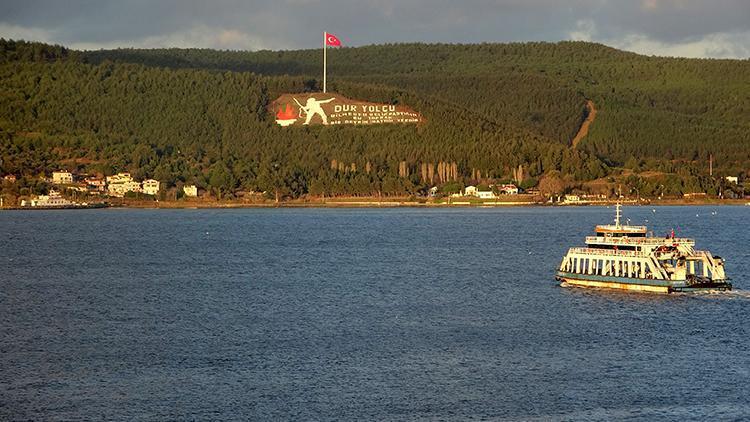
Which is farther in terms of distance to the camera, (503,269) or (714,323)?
(503,269)

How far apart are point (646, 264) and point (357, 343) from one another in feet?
88.6

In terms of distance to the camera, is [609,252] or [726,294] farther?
[609,252]

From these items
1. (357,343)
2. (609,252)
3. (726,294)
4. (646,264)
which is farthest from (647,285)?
(357,343)

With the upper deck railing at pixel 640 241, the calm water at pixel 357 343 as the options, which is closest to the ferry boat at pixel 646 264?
the upper deck railing at pixel 640 241

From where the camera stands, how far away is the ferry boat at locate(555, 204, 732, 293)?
3130 inches

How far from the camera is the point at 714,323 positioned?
67.4 metres

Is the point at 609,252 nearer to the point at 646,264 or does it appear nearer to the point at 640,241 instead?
the point at 640,241

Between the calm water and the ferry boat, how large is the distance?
1.60m

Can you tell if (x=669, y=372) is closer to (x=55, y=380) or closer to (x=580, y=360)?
(x=580, y=360)

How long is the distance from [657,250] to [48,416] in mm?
44989

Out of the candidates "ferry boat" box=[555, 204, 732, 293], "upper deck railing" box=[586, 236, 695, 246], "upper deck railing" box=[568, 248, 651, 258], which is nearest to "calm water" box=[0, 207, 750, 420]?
"ferry boat" box=[555, 204, 732, 293]

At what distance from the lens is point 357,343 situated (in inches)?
2479

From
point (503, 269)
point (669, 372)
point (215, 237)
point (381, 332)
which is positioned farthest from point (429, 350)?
point (215, 237)

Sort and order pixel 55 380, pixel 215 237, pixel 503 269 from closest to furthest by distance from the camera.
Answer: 1. pixel 55 380
2. pixel 503 269
3. pixel 215 237
